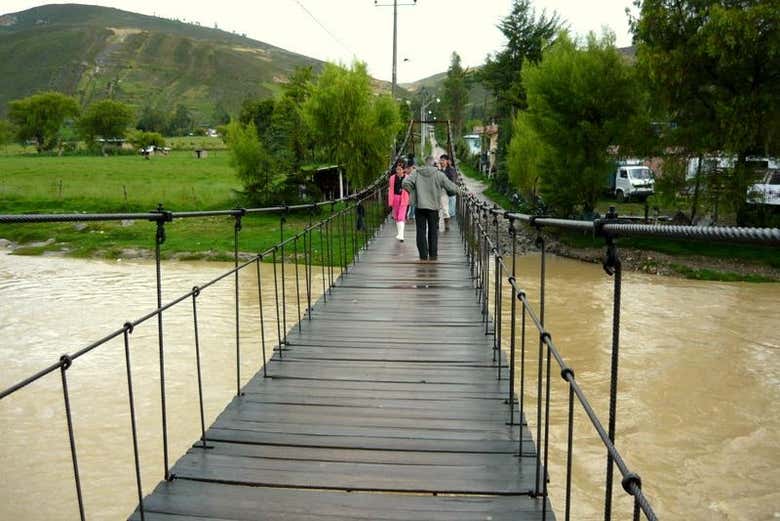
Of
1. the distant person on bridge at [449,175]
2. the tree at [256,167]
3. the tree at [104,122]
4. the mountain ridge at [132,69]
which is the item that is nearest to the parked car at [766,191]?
the distant person on bridge at [449,175]

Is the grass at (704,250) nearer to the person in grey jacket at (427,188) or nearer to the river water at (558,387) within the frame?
the river water at (558,387)

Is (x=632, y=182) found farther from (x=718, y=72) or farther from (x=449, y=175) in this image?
(x=449, y=175)

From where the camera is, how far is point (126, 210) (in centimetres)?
2475

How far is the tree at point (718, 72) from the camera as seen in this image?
16172mm

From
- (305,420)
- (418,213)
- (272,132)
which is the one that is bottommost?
(305,420)

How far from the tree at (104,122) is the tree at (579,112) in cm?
6820

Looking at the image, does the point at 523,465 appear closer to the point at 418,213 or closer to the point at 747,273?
the point at 418,213

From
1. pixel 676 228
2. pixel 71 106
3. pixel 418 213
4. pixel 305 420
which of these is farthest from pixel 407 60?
pixel 71 106

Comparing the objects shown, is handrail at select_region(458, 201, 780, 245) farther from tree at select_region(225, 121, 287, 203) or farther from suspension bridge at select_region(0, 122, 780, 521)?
tree at select_region(225, 121, 287, 203)

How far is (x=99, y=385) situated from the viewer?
8.38m

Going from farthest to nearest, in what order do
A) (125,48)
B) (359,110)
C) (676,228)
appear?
(125,48) → (359,110) → (676,228)

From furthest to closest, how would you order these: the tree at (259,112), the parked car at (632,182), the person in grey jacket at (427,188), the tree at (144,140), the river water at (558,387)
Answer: the tree at (144,140)
the tree at (259,112)
the parked car at (632,182)
the person in grey jacket at (427,188)
the river water at (558,387)

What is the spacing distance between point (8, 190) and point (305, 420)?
30172 millimetres

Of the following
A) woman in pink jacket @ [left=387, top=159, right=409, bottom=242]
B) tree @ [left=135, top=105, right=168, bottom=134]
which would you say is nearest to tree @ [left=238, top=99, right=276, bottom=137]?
woman in pink jacket @ [left=387, top=159, right=409, bottom=242]
